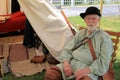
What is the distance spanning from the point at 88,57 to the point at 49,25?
1.42m

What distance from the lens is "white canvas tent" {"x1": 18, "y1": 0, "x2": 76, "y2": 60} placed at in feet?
13.2

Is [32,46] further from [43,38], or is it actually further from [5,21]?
[43,38]

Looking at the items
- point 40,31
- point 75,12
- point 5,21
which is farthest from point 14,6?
point 75,12

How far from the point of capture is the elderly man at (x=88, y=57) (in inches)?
109

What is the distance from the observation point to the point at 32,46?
5.40 meters

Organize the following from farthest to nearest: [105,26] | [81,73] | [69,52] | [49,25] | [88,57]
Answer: [105,26] → [49,25] → [69,52] → [88,57] → [81,73]

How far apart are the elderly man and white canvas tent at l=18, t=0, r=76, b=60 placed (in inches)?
38.0

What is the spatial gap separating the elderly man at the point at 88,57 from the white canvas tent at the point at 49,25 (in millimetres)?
966

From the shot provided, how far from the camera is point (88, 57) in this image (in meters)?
2.91

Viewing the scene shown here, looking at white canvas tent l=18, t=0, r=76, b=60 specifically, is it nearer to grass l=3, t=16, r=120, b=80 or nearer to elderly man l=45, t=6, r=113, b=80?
grass l=3, t=16, r=120, b=80

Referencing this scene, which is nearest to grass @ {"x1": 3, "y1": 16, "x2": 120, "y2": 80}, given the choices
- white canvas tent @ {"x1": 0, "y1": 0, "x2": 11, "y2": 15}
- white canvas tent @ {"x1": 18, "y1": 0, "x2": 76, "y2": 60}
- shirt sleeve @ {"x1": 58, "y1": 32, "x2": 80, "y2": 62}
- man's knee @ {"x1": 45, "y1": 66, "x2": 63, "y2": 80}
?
white canvas tent @ {"x1": 18, "y1": 0, "x2": 76, "y2": 60}

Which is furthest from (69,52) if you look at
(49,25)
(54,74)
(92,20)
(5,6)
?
(5,6)

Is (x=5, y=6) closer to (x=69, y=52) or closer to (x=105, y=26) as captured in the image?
(x=105, y=26)

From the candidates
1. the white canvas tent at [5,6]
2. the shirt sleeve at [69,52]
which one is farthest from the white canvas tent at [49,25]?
the white canvas tent at [5,6]
